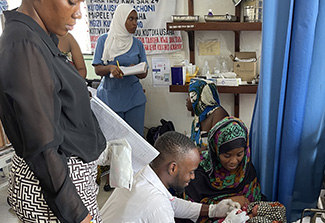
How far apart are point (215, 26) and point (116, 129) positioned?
1.97m

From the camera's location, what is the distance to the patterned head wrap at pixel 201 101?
2.44 m

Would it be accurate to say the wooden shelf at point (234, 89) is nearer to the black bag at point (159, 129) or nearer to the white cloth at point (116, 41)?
the black bag at point (159, 129)

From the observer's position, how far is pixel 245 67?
2922 mm

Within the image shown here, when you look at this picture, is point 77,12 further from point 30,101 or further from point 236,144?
point 236,144

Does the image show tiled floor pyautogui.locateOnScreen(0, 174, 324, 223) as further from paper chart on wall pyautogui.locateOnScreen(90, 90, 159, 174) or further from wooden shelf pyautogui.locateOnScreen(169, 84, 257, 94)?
paper chart on wall pyautogui.locateOnScreen(90, 90, 159, 174)

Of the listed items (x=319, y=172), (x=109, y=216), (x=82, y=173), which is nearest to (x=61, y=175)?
(x=82, y=173)

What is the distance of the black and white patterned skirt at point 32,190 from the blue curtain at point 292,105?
1.04m

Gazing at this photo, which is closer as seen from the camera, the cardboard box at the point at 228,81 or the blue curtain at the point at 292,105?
the blue curtain at the point at 292,105

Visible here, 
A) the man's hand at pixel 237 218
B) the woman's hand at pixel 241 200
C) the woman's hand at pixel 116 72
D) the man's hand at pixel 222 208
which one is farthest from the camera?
the woman's hand at pixel 116 72

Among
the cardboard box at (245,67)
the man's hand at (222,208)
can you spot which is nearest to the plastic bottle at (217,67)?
the cardboard box at (245,67)

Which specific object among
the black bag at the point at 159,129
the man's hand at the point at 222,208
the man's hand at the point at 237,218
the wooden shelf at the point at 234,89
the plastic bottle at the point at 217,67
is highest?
the plastic bottle at the point at 217,67

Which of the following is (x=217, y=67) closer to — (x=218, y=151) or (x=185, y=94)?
(x=185, y=94)

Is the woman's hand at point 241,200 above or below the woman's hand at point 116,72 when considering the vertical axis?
below

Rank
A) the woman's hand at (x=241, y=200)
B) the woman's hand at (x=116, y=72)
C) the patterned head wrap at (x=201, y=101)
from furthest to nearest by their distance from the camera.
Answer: the woman's hand at (x=116, y=72), the patterned head wrap at (x=201, y=101), the woman's hand at (x=241, y=200)
